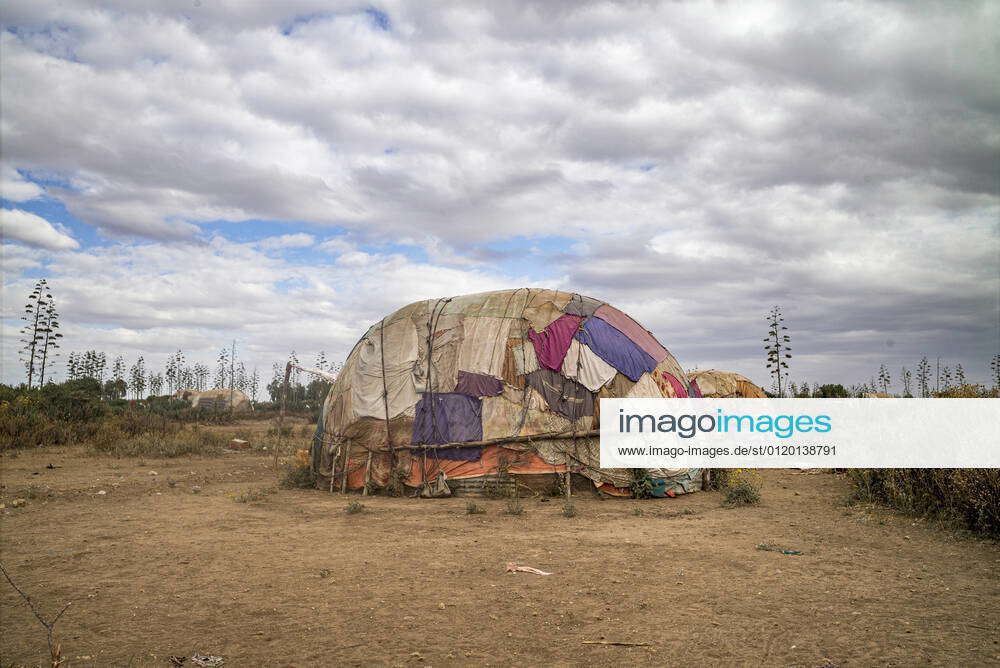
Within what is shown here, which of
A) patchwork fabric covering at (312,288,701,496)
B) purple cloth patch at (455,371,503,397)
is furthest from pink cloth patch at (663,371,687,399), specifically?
purple cloth patch at (455,371,503,397)

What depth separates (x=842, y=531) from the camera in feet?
29.4

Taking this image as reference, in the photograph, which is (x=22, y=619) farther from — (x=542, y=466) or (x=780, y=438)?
(x=780, y=438)

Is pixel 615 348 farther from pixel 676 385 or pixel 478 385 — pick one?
pixel 478 385

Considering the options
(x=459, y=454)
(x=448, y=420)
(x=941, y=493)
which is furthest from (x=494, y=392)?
(x=941, y=493)

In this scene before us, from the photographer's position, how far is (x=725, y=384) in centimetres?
2344

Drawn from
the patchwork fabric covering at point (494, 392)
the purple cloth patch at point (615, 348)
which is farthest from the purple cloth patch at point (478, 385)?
the purple cloth patch at point (615, 348)

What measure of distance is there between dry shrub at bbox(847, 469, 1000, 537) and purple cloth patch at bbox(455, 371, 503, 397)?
6929mm

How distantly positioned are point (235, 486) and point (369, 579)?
8.99 metres

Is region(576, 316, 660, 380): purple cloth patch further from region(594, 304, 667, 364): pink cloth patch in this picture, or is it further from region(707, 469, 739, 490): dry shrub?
region(707, 469, 739, 490): dry shrub

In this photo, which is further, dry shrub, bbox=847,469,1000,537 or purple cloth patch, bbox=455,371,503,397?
purple cloth patch, bbox=455,371,503,397

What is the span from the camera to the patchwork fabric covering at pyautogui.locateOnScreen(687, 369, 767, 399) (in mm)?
23172

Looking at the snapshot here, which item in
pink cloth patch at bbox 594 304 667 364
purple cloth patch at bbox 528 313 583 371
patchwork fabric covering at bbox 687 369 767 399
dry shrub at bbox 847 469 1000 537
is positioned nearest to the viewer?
dry shrub at bbox 847 469 1000 537

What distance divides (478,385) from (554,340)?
74.4 inches

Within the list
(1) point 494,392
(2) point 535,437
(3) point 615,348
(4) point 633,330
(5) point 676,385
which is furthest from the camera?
(4) point 633,330
